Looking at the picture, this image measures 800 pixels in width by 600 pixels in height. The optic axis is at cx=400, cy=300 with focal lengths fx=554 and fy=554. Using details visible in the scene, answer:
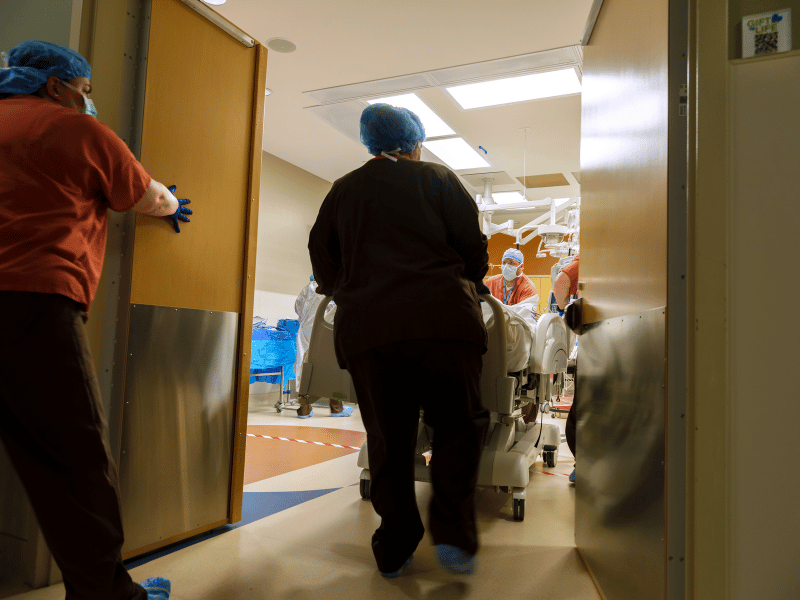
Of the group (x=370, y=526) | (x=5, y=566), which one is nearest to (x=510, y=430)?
(x=370, y=526)

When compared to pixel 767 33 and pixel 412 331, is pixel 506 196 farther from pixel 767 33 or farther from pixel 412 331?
pixel 767 33

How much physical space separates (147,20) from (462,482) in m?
2.10

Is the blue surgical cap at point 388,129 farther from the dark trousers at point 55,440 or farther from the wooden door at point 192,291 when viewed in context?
the dark trousers at point 55,440

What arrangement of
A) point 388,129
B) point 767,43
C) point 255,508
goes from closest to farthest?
point 767,43
point 388,129
point 255,508

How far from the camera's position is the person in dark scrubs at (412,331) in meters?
1.75

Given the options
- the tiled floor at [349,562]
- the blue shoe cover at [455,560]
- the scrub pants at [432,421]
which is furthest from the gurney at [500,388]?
the blue shoe cover at [455,560]

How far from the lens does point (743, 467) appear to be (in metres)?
1.21

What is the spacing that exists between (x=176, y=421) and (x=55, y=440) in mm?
885

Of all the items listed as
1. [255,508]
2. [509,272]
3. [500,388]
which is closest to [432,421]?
[500,388]

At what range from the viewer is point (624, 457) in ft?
5.41

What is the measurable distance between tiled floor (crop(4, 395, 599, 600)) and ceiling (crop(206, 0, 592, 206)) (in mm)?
3816

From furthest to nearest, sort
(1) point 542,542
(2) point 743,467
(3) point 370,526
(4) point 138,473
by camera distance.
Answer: (3) point 370,526 < (1) point 542,542 < (4) point 138,473 < (2) point 743,467

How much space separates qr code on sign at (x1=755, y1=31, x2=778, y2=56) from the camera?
48.8 inches

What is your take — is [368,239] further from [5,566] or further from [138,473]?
[5,566]
